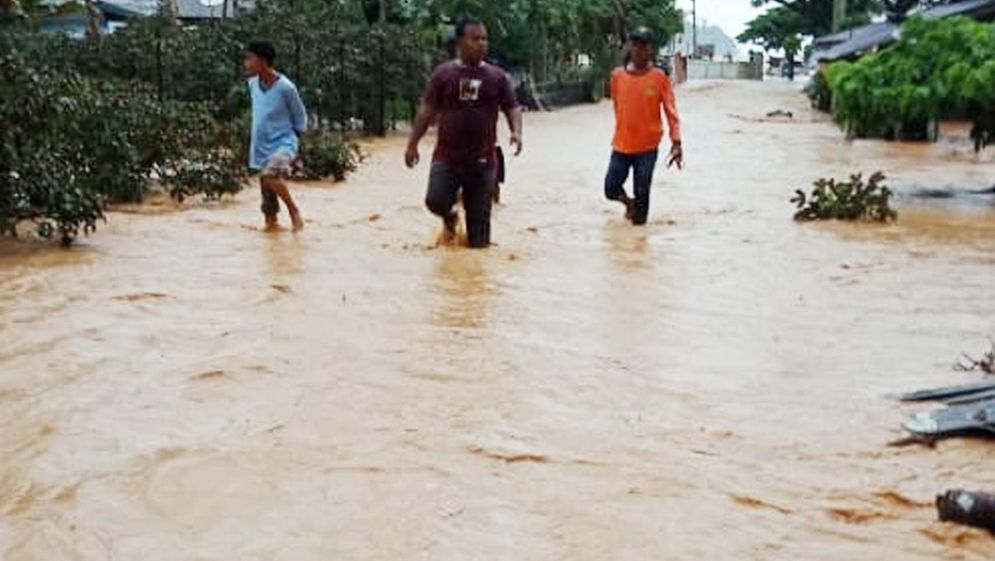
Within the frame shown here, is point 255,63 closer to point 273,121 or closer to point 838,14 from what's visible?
point 273,121

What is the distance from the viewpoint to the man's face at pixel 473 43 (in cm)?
827

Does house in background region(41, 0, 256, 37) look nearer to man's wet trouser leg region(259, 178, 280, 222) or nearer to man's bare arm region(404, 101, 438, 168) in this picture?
man's wet trouser leg region(259, 178, 280, 222)

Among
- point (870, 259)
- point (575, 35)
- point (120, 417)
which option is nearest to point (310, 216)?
point (870, 259)

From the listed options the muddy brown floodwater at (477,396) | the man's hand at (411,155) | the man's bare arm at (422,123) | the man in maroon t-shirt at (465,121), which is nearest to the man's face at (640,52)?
the muddy brown floodwater at (477,396)

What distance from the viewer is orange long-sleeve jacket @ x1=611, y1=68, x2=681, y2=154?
10594 mm

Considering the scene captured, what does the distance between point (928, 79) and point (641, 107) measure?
4.52 metres

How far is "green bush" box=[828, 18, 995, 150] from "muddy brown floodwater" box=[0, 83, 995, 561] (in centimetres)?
336

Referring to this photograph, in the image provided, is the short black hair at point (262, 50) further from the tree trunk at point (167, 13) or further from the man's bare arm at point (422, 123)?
the tree trunk at point (167, 13)

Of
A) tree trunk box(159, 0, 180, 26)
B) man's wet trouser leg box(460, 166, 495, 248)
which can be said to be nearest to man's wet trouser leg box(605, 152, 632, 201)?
man's wet trouser leg box(460, 166, 495, 248)

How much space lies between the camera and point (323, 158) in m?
15.0

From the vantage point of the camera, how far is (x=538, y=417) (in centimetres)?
475

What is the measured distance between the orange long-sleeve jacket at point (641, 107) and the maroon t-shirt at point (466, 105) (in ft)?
7.20

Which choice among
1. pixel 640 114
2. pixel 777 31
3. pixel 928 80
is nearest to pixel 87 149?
pixel 640 114

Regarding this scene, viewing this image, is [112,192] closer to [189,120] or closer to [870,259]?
[189,120]
